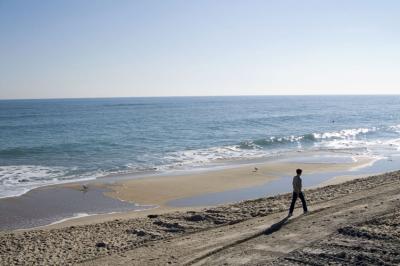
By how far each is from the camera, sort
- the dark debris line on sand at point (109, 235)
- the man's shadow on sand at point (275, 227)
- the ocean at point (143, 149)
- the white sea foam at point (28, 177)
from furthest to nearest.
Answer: the ocean at point (143, 149), the white sea foam at point (28, 177), the man's shadow on sand at point (275, 227), the dark debris line on sand at point (109, 235)

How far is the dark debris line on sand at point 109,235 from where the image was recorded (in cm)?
1141

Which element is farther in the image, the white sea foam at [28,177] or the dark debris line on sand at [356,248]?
the white sea foam at [28,177]

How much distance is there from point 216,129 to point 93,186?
33.4 meters

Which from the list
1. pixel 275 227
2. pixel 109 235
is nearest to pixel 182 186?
pixel 109 235

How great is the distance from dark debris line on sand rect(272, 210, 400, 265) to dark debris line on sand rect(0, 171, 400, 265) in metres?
0.45

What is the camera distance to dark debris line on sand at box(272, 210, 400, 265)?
30.9 ft

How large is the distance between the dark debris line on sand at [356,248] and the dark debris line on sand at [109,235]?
0.45 metres

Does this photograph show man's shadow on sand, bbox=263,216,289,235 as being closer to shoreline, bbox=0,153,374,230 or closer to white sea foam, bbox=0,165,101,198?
shoreline, bbox=0,153,374,230

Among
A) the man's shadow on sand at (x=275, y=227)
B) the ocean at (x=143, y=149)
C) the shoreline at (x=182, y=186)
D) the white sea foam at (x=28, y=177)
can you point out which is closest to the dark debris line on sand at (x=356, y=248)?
the man's shadow on sand at (x=275, y=227)

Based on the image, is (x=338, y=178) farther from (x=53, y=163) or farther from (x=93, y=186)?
(x=53, y=163)

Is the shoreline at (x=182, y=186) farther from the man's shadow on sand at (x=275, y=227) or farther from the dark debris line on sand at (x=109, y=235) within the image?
the man's shadow on sand at (x=275, y=227)

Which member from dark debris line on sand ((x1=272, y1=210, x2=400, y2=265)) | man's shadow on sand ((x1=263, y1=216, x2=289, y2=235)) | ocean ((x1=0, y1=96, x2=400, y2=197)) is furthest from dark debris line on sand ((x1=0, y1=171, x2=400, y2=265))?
ocean ((x1=0, y1=96, x2=400, y2=197))

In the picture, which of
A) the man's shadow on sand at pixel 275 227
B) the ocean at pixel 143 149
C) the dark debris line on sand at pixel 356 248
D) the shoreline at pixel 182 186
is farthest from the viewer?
the ocean at pixel 143 149

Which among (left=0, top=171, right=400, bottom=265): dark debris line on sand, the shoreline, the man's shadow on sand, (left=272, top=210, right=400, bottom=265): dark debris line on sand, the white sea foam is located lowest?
the shoreline
